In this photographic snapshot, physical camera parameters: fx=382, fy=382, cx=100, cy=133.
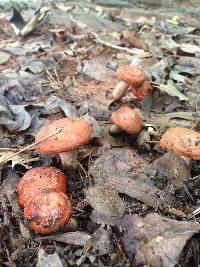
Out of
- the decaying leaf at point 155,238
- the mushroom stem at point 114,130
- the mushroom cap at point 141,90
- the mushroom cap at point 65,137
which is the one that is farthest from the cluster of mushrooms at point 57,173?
the mushroom cap at point 141,90

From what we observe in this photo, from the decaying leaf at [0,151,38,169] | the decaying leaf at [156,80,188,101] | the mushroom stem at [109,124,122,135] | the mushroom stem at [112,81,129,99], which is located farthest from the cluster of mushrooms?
the decaying leaf at [156,80,188,101]

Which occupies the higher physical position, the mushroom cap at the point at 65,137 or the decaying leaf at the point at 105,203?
the mushroom cap at the point at 65,137

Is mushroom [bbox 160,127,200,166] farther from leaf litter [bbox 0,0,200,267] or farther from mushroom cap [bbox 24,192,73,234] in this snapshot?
mushroom cap [bbox 24,192,73,234]

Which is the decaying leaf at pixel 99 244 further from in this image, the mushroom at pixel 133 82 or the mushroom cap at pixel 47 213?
the mushroom at pixel 133 82

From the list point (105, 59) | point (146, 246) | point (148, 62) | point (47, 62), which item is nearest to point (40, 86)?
point (47, 62)

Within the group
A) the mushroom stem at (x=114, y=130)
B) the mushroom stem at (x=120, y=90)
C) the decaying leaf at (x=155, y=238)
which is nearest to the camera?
the decaying leaf at (x=155, y=238)

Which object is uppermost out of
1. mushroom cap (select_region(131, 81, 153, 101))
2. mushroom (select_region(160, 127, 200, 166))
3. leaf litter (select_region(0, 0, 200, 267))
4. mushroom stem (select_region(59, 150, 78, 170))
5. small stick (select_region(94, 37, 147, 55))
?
mushroom (select_region(160, 127, 200, 166))

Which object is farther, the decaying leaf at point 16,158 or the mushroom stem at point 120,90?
the mushroom stem at point 120,90
